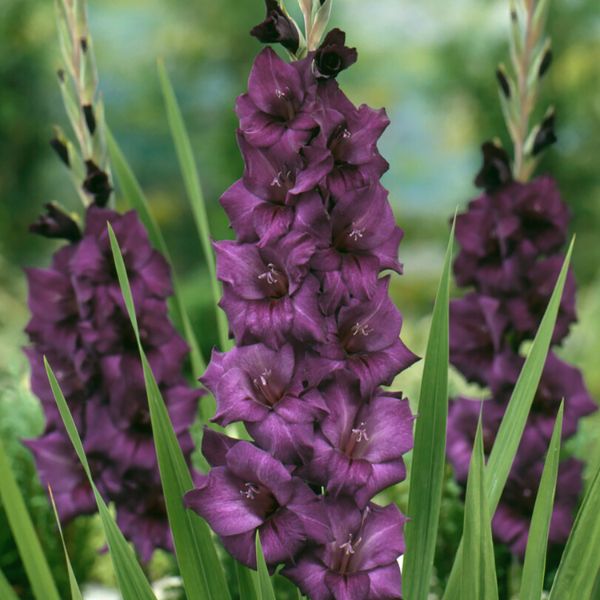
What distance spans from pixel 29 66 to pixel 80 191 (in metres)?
6.57

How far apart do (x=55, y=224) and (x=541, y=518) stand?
96 centimetres

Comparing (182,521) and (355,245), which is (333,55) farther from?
(182,521)

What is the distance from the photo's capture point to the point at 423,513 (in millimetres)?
1321

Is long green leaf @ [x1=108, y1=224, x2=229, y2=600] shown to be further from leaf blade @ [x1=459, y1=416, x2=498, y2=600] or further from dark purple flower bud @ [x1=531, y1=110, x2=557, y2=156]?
dark purple flower bud @ [x1=531, y1=110, x2=557, y2=156]

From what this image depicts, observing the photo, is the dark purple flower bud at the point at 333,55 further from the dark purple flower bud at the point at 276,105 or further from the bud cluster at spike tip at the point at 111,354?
the bud cluster at spike tip at the point at 111,354

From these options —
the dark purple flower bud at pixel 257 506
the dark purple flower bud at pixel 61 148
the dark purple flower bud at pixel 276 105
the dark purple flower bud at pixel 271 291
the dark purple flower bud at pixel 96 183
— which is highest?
the dark purple flower bud at pixel 276 105

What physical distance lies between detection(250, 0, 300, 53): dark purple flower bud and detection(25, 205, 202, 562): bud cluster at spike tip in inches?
26.1

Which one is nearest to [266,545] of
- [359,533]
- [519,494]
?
[359,533]

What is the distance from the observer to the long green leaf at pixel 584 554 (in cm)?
126

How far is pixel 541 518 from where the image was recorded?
1.22 m

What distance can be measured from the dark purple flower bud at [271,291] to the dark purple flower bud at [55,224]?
2.18ft

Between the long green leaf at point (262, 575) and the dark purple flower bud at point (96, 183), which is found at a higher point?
the dark purple flower bud at point (96, 183)

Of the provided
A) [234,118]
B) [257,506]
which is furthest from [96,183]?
[234,118]

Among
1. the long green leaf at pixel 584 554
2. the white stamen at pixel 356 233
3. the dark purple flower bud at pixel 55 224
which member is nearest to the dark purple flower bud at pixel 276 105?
the white stamen at pixel 356 233
